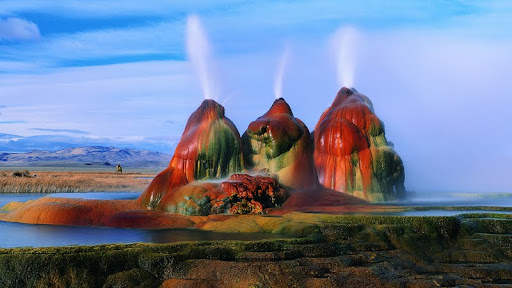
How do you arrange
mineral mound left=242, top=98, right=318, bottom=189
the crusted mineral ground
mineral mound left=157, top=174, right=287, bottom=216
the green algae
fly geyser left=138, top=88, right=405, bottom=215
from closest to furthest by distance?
the crusted mineral ground → mineral mound left=157, top=174, right=287, bottom=216 → fly geyser left=138, top=88, right=405, bottom=215 → the green algae → mineral mound left=242, top=98, right=318, bottom=189

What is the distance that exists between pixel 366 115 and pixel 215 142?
7736mm

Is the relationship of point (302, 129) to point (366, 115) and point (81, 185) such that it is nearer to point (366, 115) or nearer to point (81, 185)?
point (366, 115)

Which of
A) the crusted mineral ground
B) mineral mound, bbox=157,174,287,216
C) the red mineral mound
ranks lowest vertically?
the crusted mineral ground

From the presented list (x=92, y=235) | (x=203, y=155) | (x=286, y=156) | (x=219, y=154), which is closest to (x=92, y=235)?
(x=92, y=235)

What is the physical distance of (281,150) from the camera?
28250 millimetres

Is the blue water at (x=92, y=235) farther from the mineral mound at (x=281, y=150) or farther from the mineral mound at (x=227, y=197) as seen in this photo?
the mineral mound at (x=281, y=150)

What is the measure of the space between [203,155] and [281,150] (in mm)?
3681

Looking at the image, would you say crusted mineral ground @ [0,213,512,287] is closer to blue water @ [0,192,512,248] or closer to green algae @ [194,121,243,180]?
blue water @ [0,192,512,248]

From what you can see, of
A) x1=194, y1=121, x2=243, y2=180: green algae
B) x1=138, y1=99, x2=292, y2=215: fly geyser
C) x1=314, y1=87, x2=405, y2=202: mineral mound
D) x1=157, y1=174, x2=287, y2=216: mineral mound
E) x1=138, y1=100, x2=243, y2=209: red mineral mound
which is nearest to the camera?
x1=157, y1=174, x2=287, y2=216: mineral mound

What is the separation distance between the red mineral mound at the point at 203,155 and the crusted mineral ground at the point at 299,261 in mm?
9207

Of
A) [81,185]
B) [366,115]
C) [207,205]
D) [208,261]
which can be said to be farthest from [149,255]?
[81,185]

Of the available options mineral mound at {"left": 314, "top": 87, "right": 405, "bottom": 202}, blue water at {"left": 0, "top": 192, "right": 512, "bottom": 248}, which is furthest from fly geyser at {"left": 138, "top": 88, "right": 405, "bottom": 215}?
blue water at {"left": 0, "top": 192, "right": 512, "bottom": 248}

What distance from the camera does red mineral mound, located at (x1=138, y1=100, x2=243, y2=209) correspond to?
26594 mm

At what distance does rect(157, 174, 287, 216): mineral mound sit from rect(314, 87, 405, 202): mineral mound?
4.08m
